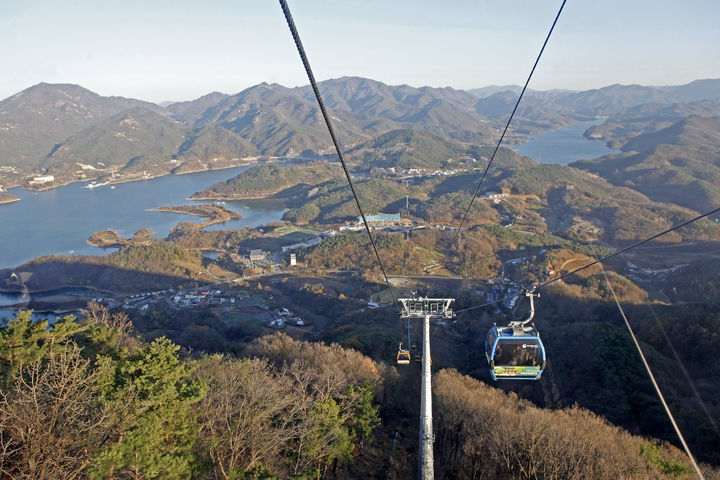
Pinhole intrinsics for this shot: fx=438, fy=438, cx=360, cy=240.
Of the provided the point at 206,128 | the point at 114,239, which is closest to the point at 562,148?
the point at 206,128

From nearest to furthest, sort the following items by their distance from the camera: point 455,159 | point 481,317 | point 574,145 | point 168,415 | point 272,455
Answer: point 168,415, point 272,455, point 481,317, point 455,159, point 574,145

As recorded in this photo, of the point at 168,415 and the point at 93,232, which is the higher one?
the point at 168,415

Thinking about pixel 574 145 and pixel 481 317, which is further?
pixel 574 145

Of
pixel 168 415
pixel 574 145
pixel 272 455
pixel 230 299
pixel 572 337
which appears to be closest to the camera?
pixel 168 415

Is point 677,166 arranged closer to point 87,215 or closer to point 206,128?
point 87,215

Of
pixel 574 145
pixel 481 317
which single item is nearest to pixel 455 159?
pixel 574 145

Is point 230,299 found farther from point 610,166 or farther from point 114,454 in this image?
point 610,166

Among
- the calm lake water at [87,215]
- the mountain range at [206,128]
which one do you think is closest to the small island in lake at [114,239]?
the calm lake water at [87,215]
